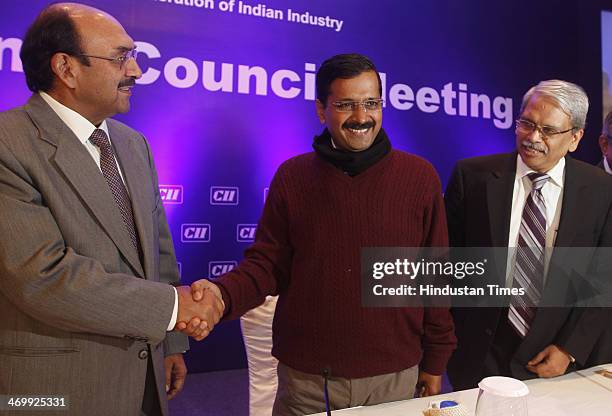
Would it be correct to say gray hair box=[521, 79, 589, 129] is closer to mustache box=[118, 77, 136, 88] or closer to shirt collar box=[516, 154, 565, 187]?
shirt collar box=[516, 154, 565, 187]

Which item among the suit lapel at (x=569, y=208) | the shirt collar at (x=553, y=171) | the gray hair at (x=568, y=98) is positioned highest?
the gray hair at (x=568, y=98)

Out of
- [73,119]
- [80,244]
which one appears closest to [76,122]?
[73,119]

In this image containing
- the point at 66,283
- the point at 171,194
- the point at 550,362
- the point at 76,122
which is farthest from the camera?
the point at 171,194

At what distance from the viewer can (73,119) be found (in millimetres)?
1498

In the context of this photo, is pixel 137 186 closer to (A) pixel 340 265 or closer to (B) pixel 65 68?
(B) pixel 65 68

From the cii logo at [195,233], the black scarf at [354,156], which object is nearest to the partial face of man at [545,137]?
the black scarf at [354,156]

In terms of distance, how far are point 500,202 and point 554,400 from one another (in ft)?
2.25

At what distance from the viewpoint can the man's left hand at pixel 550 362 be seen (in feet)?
5.28

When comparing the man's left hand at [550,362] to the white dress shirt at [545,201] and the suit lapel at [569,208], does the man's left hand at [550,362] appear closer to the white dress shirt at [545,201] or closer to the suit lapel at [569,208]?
the white dress shirt at [545,201]

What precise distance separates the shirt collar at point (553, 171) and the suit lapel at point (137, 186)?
4.35 ft

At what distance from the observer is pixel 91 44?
1530 mm

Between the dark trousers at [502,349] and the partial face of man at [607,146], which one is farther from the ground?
the partial face of man at [607,146]

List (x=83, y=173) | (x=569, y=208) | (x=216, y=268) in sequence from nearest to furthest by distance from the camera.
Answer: (x=83, y=173) < (x=569, y=208) < (x=216, y=268)

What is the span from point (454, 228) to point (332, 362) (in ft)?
2.42
